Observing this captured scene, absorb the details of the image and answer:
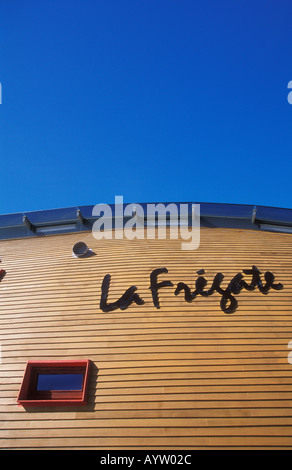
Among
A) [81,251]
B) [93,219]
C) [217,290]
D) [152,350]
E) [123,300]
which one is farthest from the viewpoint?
[93,219]

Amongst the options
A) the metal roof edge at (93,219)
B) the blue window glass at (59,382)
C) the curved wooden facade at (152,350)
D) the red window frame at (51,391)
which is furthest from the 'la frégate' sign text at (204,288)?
the metal roof edge at (93,219)

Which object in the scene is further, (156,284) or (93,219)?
(93,219)

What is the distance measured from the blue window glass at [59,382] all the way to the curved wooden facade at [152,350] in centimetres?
37

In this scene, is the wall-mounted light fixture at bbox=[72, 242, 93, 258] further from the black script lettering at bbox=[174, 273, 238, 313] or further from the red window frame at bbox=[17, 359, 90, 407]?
the red window frame at bbox=[17, 359, 90, 407]

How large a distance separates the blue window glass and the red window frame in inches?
2.4

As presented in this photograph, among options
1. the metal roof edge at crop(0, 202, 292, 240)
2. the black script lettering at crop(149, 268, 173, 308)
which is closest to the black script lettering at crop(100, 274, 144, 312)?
the black script lettering at crop(149, 268, 173, 308)

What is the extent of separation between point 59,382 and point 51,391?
0.72 feet

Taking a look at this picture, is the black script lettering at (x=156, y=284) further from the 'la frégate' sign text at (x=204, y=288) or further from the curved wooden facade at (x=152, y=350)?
the curved wooden facade at (x=152, y=350)

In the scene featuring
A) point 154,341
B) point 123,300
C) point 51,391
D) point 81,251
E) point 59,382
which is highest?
point 81,251

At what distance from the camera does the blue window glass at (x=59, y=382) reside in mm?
6410

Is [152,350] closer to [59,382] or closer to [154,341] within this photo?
[154,341]

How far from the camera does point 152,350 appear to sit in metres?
6.66

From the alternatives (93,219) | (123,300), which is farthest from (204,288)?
(93,219)
